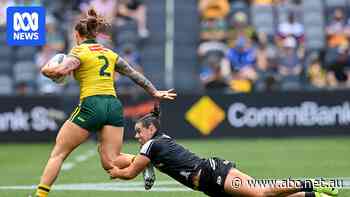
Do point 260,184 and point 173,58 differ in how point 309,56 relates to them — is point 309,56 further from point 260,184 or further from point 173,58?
point 260,184

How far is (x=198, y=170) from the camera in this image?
10094 mm

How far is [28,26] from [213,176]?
3311 millimetres

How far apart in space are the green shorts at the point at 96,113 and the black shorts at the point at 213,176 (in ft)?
3.78

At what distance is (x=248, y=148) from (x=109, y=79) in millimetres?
8857

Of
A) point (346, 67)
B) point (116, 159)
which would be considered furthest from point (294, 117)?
point (116, 159)

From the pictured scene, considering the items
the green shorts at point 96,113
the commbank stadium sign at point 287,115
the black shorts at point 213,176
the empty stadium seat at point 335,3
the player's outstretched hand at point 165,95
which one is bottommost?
the black shorts at point 213,176

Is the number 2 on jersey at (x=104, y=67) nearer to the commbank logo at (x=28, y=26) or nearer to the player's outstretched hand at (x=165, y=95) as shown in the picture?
the player's outstretched hand at (x=165, y=95)

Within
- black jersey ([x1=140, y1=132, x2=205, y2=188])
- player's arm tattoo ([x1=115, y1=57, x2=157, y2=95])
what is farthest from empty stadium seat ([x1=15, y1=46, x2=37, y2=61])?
black jersey ([x1=140, y1=132, x2=205, y2=188])

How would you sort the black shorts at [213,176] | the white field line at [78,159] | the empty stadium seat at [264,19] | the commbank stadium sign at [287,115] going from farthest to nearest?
the empty stadium seat at [264,19] < the commbank stadium sign at [287,115] < the white field line at [78,159] < the black shorts at [213,176]

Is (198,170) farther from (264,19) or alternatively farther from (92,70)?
(264,19)

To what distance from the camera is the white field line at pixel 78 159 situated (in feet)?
53.0

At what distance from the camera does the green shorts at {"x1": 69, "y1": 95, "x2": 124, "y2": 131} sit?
34.3 feet

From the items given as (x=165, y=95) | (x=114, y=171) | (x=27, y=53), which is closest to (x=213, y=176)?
(x=114, y=171)

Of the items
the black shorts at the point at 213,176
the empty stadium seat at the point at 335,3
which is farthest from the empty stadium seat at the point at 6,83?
the black shorts at the point at 213,176
